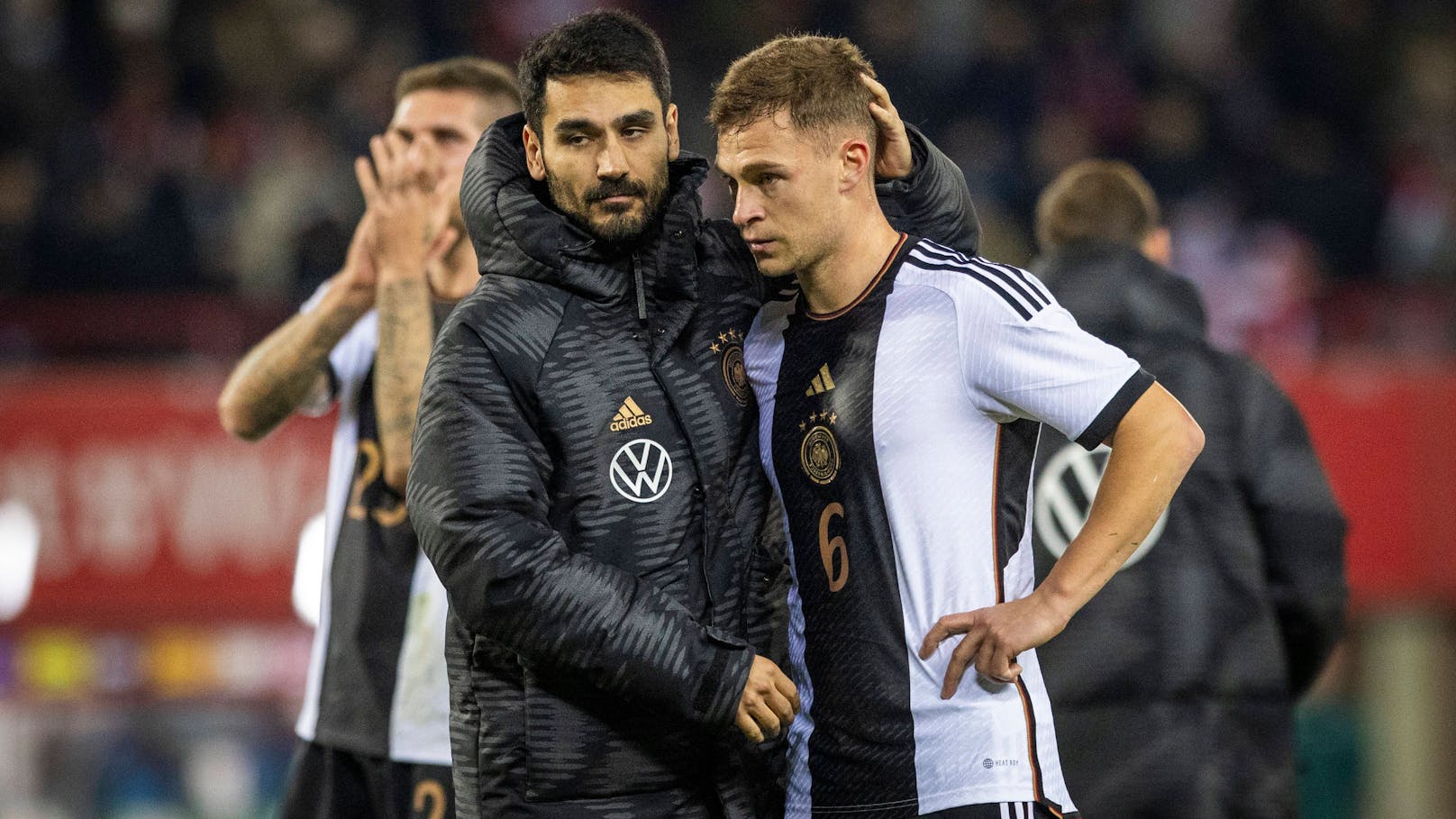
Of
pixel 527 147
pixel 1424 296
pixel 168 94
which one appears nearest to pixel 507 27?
pixel 168 94

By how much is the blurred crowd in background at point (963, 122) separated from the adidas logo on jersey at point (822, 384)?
18.2ft

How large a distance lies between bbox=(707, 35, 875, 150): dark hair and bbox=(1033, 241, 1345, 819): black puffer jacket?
1.55 meters

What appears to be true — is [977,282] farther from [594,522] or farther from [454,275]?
[454,275]

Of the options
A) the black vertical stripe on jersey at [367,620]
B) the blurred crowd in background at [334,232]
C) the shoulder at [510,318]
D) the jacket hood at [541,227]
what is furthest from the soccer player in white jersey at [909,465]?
the blurred crowd in background at [334,232]

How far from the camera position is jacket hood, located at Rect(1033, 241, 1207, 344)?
175 inches

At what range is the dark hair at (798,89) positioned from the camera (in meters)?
2.97

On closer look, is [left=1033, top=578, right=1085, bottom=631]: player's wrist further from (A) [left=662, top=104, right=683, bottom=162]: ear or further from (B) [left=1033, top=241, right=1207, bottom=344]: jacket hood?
(B) [left=1033, top=241, right=1207, bottom=344]: jacket hood

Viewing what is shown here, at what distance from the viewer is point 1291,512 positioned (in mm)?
4508

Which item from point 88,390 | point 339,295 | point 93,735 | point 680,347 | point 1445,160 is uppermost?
point 1445,160

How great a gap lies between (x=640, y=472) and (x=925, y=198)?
766 mm

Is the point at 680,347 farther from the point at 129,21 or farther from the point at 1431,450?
the point at 129,21

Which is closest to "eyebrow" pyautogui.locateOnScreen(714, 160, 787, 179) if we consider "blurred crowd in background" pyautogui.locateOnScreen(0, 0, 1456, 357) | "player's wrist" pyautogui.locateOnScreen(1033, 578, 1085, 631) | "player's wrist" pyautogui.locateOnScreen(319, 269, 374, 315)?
"player's wrist" pyautogui.locateOnScreen(1033, 578, 1085, 631)

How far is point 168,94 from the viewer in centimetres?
1025

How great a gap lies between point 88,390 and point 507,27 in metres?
4.47
